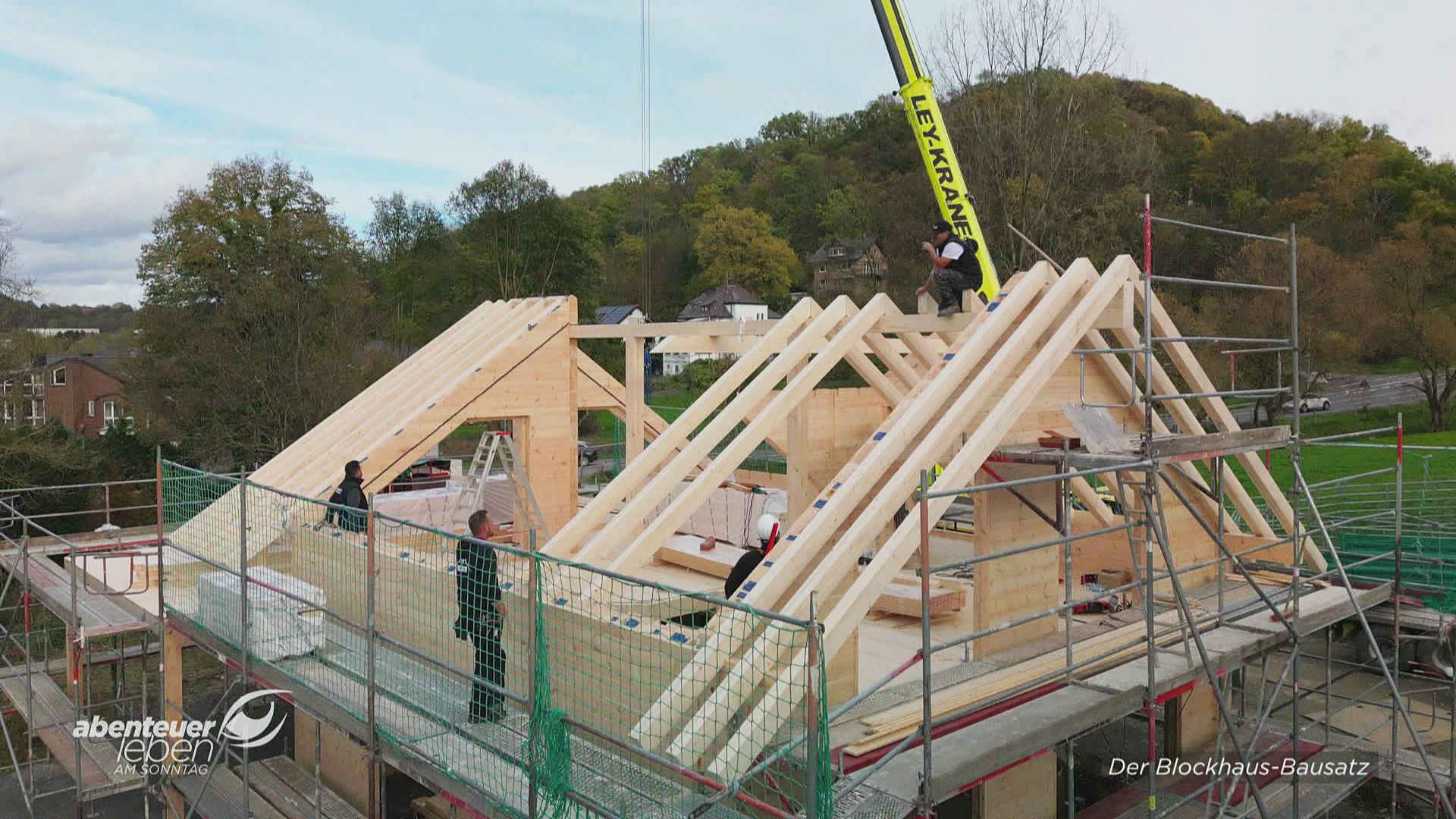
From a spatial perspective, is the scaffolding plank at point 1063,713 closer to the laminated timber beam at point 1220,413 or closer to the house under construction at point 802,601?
the house under construction at point 802,601

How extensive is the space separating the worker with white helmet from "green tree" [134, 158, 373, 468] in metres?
17.4

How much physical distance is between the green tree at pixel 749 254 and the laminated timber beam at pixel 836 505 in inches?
1552

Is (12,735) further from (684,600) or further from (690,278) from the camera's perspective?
(690,278)

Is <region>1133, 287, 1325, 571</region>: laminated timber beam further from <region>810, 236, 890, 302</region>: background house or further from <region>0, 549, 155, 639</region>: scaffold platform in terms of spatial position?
<region>810, 236, 890, 302</region>: background house

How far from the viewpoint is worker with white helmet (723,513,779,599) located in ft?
19.1

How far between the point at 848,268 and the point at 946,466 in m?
36.4

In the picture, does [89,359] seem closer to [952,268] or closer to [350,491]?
[350,491]

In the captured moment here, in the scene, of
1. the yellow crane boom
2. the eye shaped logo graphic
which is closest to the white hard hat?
the eye shaped logo graphic

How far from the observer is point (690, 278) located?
5300 cm

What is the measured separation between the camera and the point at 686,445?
7.77 m

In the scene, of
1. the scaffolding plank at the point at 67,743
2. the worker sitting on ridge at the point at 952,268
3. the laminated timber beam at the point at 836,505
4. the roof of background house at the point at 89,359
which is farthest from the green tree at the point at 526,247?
the laminated timber beam at the point at 836,505

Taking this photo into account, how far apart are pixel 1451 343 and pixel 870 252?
18044mm

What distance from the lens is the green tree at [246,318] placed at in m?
21.2

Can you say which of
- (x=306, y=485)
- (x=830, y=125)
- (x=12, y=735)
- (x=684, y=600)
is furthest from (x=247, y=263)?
(x=830, y=125)
